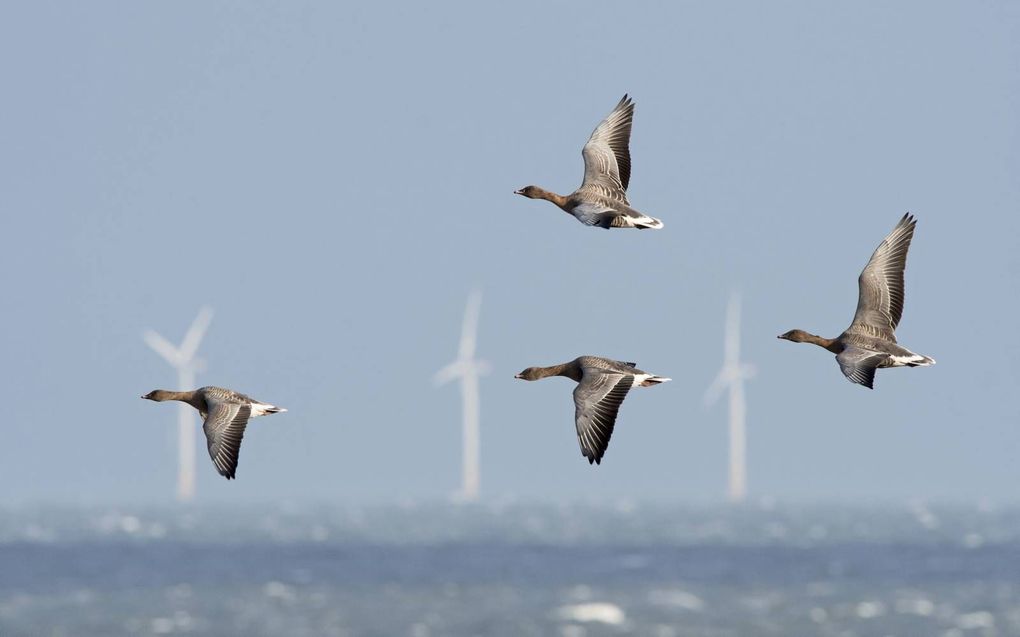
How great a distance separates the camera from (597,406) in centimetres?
2380

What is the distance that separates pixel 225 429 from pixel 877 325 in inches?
351

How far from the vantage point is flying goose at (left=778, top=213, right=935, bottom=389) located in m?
25.1

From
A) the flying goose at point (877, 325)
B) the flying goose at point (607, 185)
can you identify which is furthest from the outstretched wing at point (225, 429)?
the flying goose at point (877, 325)

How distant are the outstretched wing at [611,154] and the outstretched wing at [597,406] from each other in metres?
4.60

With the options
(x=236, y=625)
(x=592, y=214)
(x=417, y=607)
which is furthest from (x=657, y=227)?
(x=417, y=607)

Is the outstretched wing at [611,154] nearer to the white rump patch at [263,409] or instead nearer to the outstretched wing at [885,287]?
the outstretched wing at [885,287]

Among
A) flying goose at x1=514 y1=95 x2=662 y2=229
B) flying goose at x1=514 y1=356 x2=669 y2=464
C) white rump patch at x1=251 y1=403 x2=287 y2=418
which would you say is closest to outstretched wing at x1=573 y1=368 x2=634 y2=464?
flying goose at x1=514 y1=356 x2=669 y2=464

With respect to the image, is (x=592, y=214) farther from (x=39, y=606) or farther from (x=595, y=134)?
(x=39, y=606)

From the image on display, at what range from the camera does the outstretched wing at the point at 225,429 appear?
22141mm

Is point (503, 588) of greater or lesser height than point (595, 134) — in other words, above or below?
above

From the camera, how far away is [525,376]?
25422 millimetres

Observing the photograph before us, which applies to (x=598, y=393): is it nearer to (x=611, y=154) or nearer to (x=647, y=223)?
(x=647, y=223)

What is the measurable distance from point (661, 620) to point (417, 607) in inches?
836

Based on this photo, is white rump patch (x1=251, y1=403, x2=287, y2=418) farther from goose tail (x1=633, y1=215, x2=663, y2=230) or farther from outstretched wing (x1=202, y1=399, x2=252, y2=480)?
goose tail (x1=633, y1=215, x2=663, y2=230)
